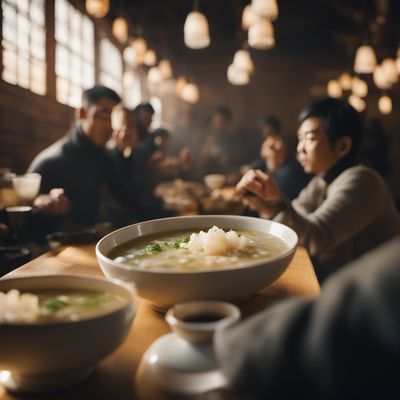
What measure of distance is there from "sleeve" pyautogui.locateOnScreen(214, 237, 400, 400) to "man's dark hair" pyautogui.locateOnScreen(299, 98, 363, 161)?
82.6 inches

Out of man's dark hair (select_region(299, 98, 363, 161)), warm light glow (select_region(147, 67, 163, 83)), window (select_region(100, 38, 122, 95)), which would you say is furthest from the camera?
window (select_region(100, 38, 122, 95))

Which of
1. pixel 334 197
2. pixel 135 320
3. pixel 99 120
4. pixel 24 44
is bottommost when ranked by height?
pixel 135 320

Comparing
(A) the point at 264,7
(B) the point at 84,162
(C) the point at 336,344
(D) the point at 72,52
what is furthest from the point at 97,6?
(C) the point at 336,344

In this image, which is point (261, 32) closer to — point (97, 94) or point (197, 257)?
point (97, 94)

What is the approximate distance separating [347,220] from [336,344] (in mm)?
1790

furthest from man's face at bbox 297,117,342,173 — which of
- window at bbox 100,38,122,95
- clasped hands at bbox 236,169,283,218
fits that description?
window at bbox 100,38,122,95

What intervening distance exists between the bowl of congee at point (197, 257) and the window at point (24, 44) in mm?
3943

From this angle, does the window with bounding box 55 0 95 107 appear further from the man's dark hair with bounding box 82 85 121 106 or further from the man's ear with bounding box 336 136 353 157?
the man's ear with bounding box 336 136 353 157

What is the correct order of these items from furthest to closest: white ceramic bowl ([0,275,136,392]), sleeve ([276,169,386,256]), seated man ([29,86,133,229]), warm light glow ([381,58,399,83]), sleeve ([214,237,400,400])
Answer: warm light glow ([381,58,399,83])
seated man ([29,86,133,229])
sleeve ([276,169,386,256])
white ceramic bowl ([0,275,136,392])
sleeve ([214,237,400,400])

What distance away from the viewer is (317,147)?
256cm

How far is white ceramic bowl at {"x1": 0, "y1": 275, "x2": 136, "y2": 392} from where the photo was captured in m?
0.73

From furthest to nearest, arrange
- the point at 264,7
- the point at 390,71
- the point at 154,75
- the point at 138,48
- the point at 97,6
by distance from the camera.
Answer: the point at 154,75, the point at 390,71, the point at 138,48, the point at 264,7, the point at 97,6

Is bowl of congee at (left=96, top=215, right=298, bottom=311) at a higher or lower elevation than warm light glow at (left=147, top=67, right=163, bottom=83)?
lower

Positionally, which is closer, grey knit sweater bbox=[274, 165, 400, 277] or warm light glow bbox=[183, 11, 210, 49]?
grey knit sweater bbox=[274, 165, 400, 277]
